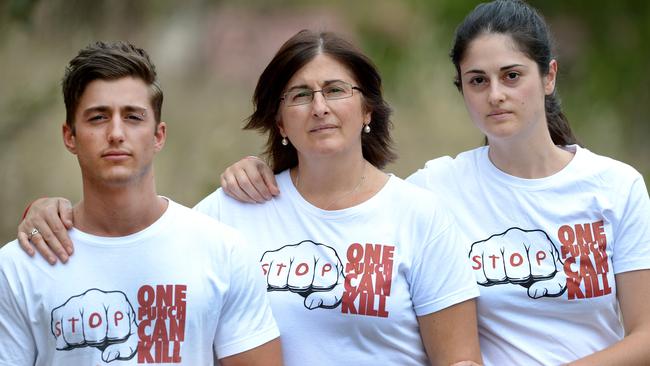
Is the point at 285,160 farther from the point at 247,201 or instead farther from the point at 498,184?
the point at 498,184

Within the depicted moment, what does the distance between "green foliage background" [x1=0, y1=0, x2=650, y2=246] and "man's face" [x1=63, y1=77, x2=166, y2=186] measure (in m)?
3.16

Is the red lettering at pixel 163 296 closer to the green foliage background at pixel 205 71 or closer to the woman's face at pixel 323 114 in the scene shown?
the woman's face at pixel 323 114

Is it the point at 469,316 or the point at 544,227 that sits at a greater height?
the point at 544,227

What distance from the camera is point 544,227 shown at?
2.70 m

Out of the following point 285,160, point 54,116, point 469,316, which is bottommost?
point 469,316

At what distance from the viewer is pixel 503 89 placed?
2691 mm

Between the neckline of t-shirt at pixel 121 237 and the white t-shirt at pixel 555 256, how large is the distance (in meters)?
0.83

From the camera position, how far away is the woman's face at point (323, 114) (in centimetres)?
264

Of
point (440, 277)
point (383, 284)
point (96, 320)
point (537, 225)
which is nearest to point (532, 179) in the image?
point (537, 225)

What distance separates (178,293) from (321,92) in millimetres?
655

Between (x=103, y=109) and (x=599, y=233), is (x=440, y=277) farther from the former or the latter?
(x=103, y=109)

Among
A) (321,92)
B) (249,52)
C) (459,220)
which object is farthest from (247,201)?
(249,52)

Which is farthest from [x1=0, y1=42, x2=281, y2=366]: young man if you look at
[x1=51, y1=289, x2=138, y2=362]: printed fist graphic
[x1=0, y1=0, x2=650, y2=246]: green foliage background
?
[x1=0, y1=0, x2=650, y2=246]: green foliage background

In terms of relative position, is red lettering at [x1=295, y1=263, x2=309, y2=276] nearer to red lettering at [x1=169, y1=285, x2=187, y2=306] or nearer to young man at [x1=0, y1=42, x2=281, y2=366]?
young man at [x1=0, y1=42, x2=281, y2=366]
